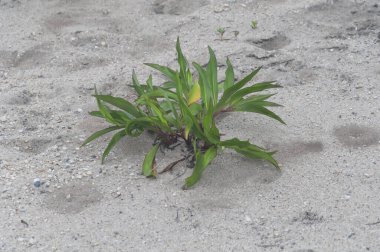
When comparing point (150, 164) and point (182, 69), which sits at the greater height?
point (182, 69)

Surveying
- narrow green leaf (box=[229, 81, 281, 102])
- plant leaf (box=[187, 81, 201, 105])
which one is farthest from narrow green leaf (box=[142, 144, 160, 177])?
narrow green leaf (box=[229, 81, 281, 102])

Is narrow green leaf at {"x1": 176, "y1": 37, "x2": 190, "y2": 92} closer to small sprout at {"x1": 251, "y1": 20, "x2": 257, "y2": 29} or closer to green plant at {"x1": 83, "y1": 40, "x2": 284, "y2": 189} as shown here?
green plant at {"x1": 83, "y1": 40, "x2": 284, "y2": 189}

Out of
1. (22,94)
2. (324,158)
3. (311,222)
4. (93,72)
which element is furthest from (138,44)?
(311,222)

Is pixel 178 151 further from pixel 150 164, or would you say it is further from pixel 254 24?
pixel 254 24

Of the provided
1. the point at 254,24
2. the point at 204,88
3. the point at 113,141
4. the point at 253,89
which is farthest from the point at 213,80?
the point at 254,24

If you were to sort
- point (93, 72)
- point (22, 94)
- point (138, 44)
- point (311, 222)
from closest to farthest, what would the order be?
point (311, 222) → point (22, 94) → point (93, 72) → point (138, 44)

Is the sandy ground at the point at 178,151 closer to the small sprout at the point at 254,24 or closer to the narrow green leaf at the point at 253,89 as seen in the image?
the small sprout at the point at 254,24

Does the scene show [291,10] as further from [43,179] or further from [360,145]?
[43,179]
